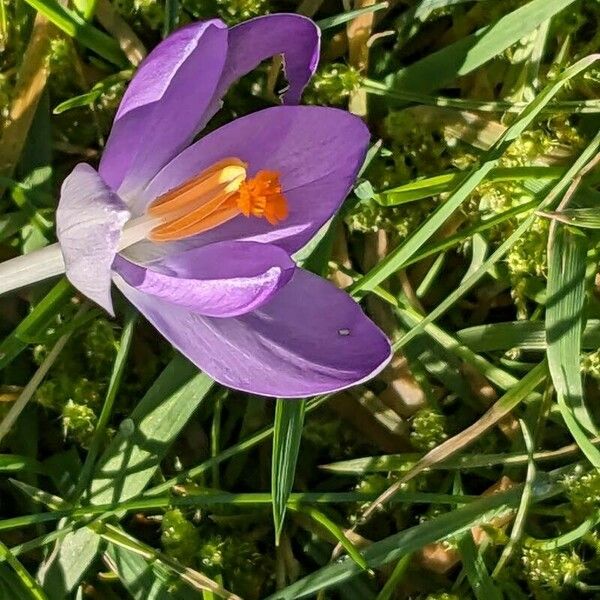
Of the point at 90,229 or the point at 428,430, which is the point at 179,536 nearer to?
the point at 428,430

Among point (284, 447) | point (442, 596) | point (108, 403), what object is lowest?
point (442, 596)

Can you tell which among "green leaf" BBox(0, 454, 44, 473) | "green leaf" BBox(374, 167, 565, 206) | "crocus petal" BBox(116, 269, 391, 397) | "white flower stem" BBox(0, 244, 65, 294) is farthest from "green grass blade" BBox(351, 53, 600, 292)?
"green leaf" BBox(0, 454, 44, 473)

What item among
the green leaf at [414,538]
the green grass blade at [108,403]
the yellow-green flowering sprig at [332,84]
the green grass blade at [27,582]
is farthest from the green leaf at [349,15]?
the green grass blade at [27,582]

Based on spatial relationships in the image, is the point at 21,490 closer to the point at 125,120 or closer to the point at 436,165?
the point at 125,120

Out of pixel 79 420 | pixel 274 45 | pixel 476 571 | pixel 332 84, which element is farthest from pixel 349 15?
pixel 476 571

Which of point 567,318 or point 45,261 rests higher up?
point 45,261

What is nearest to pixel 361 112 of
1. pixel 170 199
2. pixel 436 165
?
pixel 436 165
